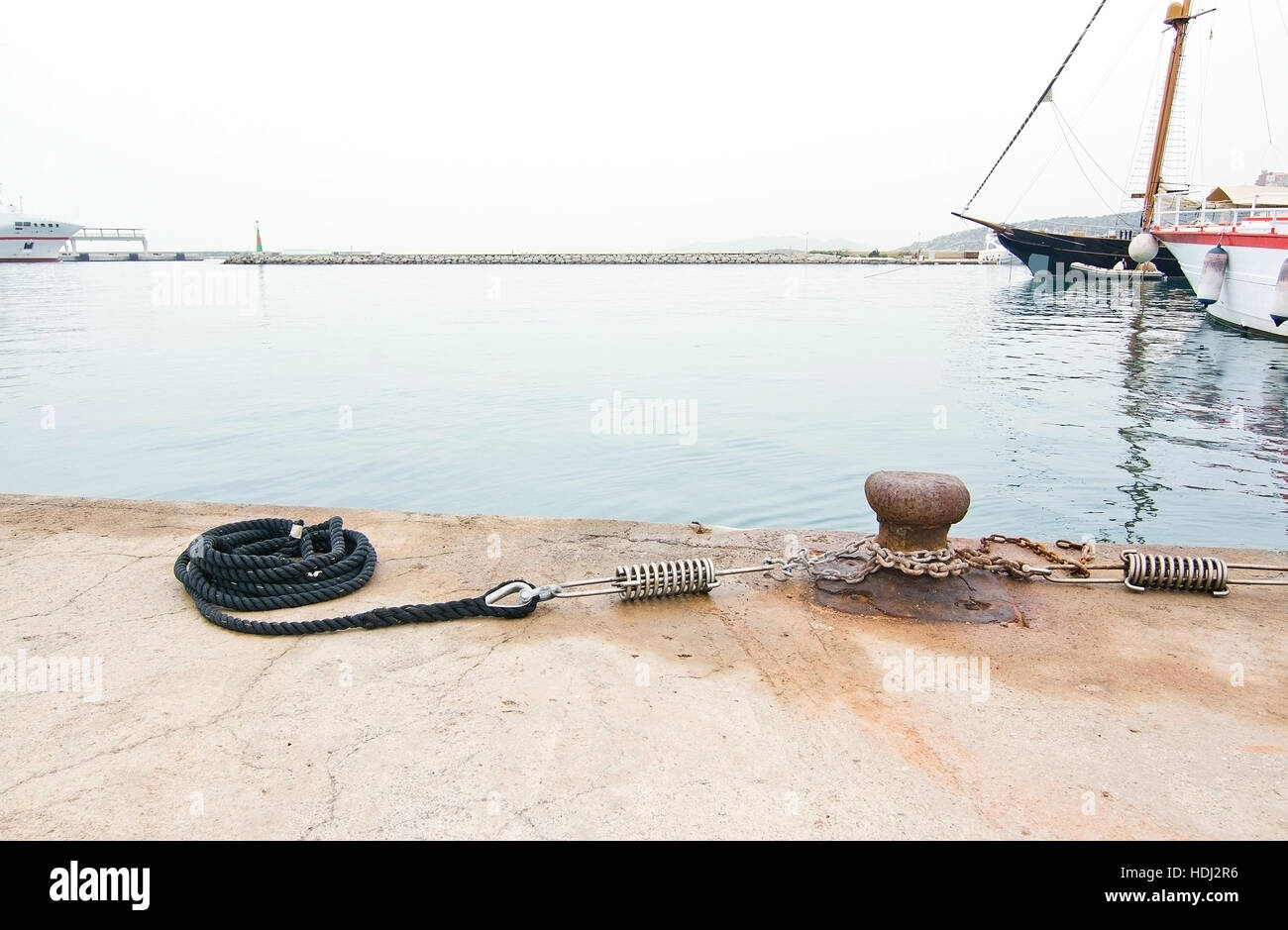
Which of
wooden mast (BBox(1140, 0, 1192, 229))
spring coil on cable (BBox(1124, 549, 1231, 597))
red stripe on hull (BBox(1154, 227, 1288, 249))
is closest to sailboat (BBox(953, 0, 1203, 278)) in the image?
wooden mast (BBox(1140, 0, 1192, 229))

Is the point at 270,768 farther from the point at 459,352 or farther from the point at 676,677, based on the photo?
the point at 459,352

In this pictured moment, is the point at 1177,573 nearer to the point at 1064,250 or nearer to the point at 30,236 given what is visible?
the point at 1064,250

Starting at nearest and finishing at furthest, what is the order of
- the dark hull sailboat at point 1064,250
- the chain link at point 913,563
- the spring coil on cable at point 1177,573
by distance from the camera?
the chain link at point 913,563 → the spring coil on cable at point 1177,573 → the dark hull sailboat at point 1064,250

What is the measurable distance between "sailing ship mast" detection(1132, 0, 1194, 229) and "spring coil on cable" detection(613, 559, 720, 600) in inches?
2062

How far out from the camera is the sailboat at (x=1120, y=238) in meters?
45.3

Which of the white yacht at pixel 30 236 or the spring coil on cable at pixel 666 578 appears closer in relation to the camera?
the spring coil on cable at pixel 666 578

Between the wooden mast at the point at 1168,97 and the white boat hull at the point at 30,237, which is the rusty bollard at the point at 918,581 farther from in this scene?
the white boat hull at the point at 30,237

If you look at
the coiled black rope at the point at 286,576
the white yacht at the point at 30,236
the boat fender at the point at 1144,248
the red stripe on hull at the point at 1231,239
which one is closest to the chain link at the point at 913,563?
the coiled black rope at the point at 286,576

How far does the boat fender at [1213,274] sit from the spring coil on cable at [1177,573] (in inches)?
1241

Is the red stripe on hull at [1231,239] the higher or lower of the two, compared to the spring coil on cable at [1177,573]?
higher

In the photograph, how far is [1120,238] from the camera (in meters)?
55.9

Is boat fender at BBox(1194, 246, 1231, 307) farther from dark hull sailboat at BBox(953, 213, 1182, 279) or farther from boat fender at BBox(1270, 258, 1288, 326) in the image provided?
dark hull sailboat at BBox(953, 213, 1182, 279)

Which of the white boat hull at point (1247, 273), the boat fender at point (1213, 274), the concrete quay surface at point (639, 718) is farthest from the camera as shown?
the boat fender at point (1213, 274)

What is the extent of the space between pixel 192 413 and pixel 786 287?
50.4m
